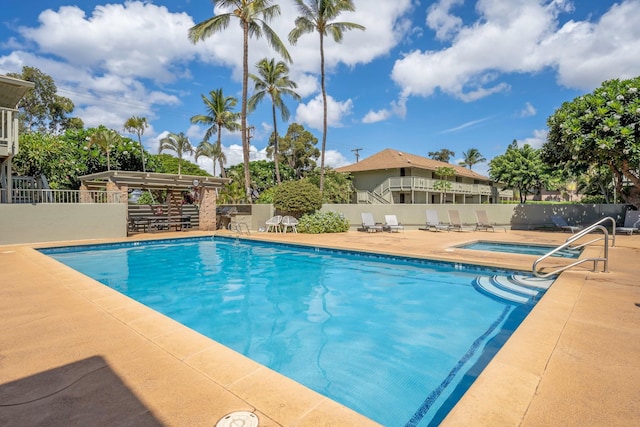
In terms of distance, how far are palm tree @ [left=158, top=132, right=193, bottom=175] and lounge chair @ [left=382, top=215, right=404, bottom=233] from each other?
26354mm

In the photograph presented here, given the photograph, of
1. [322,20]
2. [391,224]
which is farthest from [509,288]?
[322,20]

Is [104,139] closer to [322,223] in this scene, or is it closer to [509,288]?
[322,223]

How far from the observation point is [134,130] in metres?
28.6

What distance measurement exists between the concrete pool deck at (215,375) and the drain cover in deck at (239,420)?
0.05 metres

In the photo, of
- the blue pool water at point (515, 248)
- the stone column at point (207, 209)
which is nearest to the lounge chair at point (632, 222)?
the blue pool water at point (515, 248)

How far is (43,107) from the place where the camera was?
2825 centimetres

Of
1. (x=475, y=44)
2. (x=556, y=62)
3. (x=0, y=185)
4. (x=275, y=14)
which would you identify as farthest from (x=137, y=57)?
(x=556, y=62)

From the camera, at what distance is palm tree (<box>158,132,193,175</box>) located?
35062mm

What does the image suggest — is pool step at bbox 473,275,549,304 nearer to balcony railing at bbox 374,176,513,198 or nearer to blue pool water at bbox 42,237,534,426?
blue pool water at bbox 42,237,534,426

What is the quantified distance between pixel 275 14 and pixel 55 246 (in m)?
15.0

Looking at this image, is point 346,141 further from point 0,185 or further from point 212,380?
point 212,380

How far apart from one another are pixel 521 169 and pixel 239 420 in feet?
118

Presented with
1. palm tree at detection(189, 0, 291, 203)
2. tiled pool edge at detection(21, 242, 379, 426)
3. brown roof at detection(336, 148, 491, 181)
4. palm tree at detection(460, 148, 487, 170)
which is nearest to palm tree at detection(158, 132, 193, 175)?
brown roof at detection(336, 148, 491, 181)

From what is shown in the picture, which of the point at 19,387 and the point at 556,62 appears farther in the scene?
the point at 556,62
